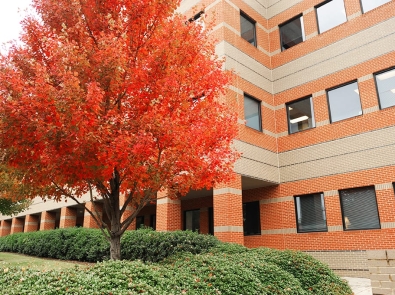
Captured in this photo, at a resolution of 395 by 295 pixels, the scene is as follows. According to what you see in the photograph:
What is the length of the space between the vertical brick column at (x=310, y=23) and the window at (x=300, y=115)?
329 centimetres

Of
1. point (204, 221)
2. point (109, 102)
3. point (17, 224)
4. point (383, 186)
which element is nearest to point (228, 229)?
point (204, 221)

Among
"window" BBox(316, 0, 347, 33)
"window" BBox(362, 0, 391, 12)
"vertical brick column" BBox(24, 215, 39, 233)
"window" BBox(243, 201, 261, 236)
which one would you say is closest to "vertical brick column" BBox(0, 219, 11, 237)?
"vertical brick column" BBox(24, 215, 39, 233)

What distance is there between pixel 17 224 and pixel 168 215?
25886 millimetres

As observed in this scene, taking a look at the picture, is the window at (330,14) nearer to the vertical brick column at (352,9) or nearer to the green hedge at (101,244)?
the vertical brick column at (352,9)

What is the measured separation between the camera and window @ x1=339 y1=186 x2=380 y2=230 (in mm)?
11984

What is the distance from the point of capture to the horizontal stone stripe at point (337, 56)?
13.1 metres

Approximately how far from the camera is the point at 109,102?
7.10 metres

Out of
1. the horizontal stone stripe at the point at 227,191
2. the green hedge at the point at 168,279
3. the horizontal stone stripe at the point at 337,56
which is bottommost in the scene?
the green hedge at the point at 168,279

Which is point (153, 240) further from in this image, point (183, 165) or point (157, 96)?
point (157, 96)

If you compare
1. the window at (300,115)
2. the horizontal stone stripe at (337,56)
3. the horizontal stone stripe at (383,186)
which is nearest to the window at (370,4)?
the horizontal stone stripe at (337,56)

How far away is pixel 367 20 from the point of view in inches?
540

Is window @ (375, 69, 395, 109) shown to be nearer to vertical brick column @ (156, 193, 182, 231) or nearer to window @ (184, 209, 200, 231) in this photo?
vertical brick column @ (156, 193, 182, 231)

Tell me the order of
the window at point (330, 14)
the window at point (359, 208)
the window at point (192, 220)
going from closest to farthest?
the window at point (359, 208)
the window at point (330, 14)
the window at point (192, 220)

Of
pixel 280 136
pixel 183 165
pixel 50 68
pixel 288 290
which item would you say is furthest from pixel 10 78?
pixel 280 136
